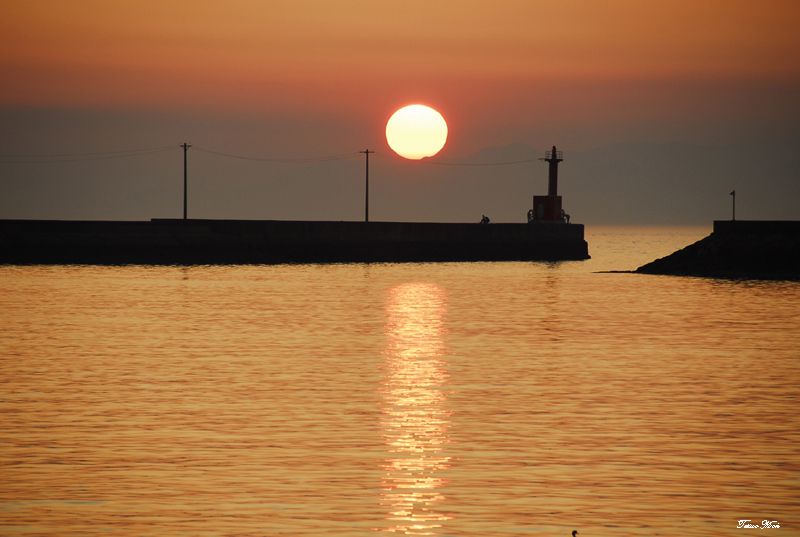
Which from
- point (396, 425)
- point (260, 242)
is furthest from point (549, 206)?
point (396, 425)

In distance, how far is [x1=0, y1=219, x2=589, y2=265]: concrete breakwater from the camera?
209ft

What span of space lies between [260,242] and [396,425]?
59074mm

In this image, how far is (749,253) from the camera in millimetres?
55250

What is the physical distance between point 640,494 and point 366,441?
351 centimetres

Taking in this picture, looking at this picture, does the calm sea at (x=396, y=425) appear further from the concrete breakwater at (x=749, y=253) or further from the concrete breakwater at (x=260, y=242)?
the concrete breakwater at (x=260, y=242)

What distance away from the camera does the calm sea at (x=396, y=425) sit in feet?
26.9

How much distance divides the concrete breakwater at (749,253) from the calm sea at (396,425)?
87.6 ft

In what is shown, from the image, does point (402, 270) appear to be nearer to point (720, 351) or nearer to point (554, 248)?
point (554, 248)

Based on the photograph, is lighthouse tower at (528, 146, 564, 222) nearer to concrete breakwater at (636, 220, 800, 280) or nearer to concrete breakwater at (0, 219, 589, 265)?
concrete breakwater at (0, 219, 589, 265)

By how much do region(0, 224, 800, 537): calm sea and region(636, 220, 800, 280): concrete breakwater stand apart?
26.7 metres

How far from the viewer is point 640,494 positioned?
8836 mm

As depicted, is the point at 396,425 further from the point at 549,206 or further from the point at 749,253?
the point at 549,206

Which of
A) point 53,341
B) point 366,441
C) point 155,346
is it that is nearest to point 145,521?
point 366,441

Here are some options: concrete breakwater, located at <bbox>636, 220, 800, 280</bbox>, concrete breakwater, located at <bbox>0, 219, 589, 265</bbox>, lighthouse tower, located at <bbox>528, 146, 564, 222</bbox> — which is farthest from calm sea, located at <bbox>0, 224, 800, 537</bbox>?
lighthouse tower, located at <bbox>528, 146, 564, 222</bbox>
